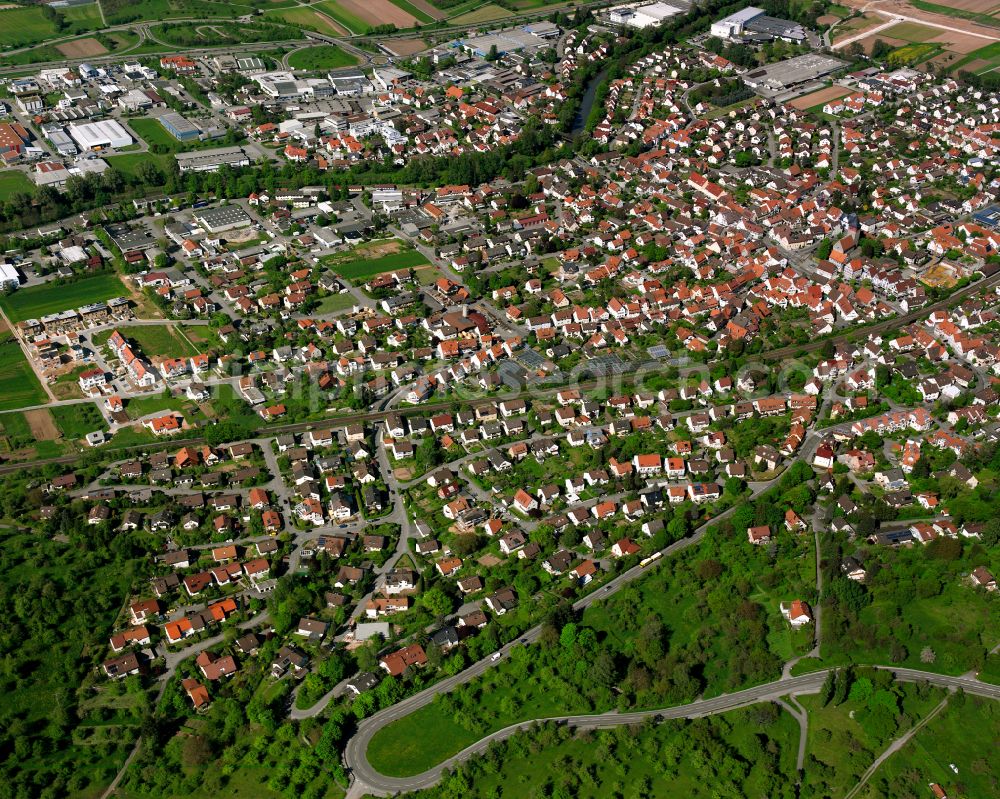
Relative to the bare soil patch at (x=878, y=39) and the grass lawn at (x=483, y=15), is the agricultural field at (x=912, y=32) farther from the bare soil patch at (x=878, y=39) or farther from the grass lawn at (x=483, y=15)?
the grass lawn at (x=483, y=15)

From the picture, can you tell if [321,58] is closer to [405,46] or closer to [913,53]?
[405,46]

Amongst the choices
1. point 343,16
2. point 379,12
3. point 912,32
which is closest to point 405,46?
point 379,12

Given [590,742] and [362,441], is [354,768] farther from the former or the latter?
[362,441]

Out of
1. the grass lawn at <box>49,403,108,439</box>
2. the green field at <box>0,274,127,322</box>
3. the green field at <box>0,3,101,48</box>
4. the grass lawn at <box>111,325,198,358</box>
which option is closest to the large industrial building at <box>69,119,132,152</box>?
A: the green field at <box>0,274,127,322</box>

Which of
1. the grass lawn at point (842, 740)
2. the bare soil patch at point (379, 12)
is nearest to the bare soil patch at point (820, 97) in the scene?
the bare soil patch at point (379, 12)

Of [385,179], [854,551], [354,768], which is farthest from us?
[385,179]

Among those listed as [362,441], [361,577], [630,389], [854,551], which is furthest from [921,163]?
[361,577]

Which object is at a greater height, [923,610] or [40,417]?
[40,417]

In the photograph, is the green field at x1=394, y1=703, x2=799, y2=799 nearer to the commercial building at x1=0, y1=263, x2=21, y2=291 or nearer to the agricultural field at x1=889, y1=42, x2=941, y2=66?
the commercial building at x1=0, y1=263, x2=21, y2=291
